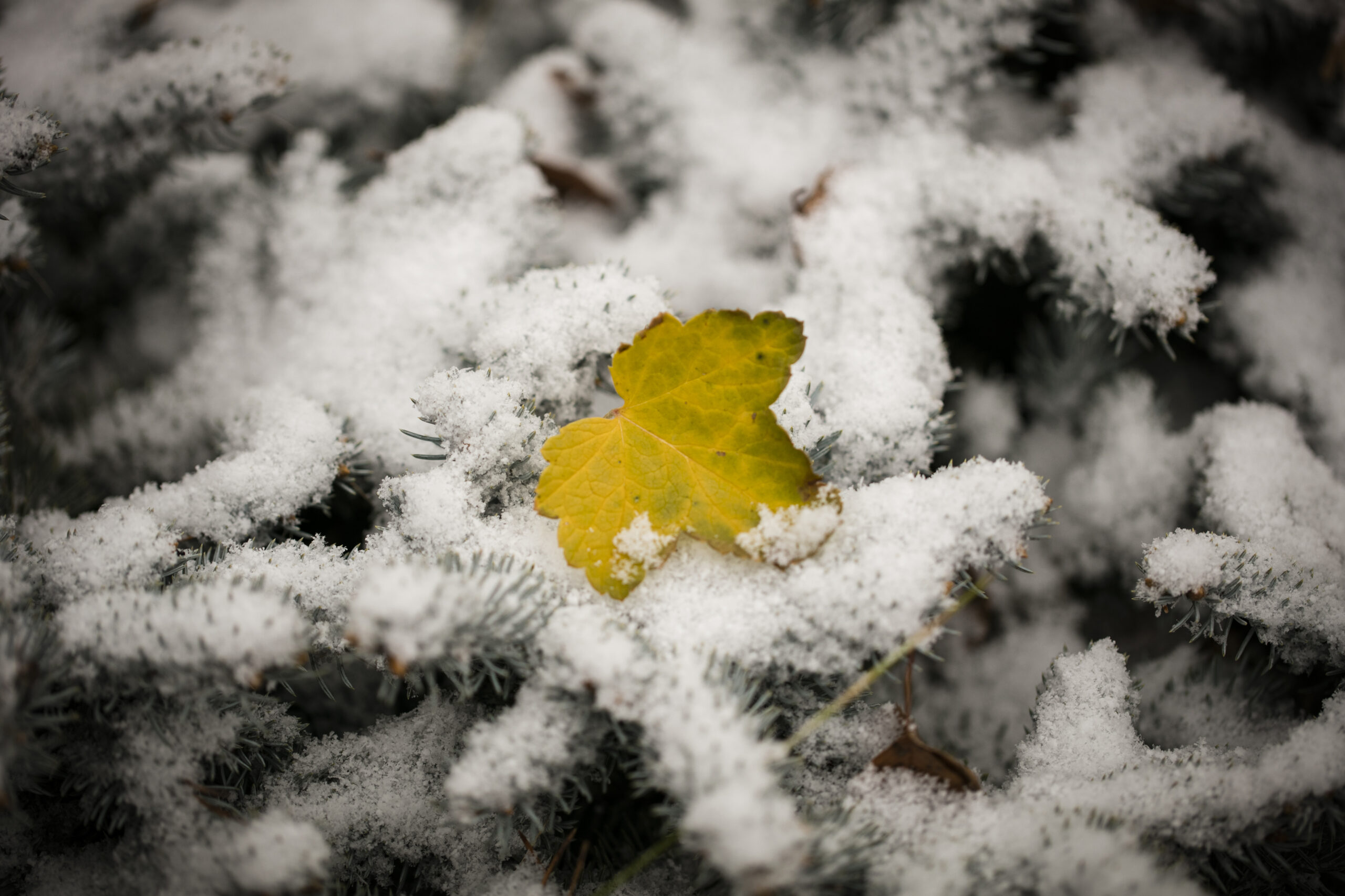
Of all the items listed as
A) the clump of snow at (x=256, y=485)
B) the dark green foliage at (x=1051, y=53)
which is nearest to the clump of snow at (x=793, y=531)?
the clump of snow at (x=256, y=485)

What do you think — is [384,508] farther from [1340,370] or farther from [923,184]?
[1340,370]

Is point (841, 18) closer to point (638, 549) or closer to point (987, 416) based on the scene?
point (987, 416)

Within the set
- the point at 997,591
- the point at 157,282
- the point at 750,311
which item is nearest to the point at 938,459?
the point at 997,591

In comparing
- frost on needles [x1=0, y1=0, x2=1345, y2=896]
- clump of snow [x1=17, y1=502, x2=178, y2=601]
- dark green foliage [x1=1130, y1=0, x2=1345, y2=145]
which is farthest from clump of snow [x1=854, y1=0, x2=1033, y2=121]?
clump of snow [x1=17, y1=502, x2=178, y2=601]

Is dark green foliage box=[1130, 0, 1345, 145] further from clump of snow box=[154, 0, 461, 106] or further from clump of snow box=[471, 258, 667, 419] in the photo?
clump of snow box=[154, 0, 461, 106]

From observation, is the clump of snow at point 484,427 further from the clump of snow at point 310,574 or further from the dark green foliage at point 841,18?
the dark green foliage at point 841,18

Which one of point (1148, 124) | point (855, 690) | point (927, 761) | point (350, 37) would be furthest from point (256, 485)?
point (1148, 124)
